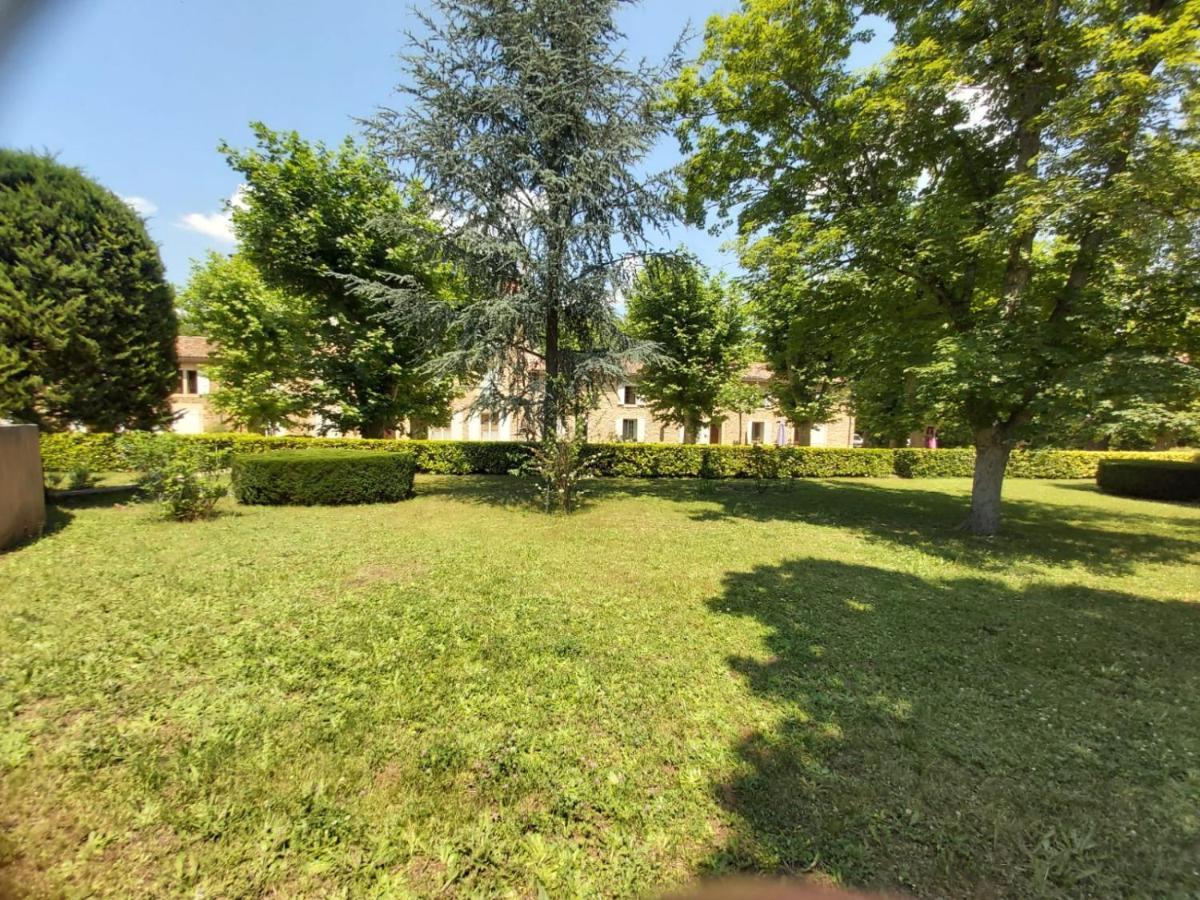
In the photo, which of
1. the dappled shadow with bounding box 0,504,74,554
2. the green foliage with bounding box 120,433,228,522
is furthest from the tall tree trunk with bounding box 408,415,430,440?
the dappled shadow with bounding box 0,504,74,554

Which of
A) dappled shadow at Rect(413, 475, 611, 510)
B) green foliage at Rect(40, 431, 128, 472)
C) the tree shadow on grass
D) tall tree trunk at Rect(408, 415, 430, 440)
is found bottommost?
the tree shadow on grass

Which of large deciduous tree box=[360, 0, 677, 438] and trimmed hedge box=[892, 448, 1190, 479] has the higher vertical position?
large deciduous tree box=[360, 0, 677, 438]

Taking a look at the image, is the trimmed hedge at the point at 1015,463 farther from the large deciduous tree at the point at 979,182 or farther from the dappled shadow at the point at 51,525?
the dappled shadow at the point at 51,525

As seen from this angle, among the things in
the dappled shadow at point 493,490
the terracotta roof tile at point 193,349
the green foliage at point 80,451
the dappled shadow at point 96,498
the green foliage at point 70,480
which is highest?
the terracotta roof tile at point 193,349

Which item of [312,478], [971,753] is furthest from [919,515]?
[312,478]

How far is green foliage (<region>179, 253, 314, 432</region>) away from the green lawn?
36.4 ft

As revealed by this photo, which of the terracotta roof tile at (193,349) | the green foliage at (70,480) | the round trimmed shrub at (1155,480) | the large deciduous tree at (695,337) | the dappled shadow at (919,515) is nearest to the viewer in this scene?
the dappled shadow at (919,515)

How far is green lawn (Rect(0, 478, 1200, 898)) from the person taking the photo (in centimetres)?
190

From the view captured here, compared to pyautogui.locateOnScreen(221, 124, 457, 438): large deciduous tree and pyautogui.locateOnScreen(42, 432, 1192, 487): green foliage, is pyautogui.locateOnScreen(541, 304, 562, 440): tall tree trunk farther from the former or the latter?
pyautogui.locateOnScreen(221, 124, 457, 438): large deciduous tree

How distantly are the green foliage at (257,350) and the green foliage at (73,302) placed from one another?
17.8 ft

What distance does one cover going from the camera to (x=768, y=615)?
449 cm

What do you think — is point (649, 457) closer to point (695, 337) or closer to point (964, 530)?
point (695, 337)

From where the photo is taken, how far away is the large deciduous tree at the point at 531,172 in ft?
32.1

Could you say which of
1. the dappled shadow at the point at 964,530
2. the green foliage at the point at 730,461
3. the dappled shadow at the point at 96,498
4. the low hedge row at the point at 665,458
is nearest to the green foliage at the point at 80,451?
the low hedge row at the point at 665,458
